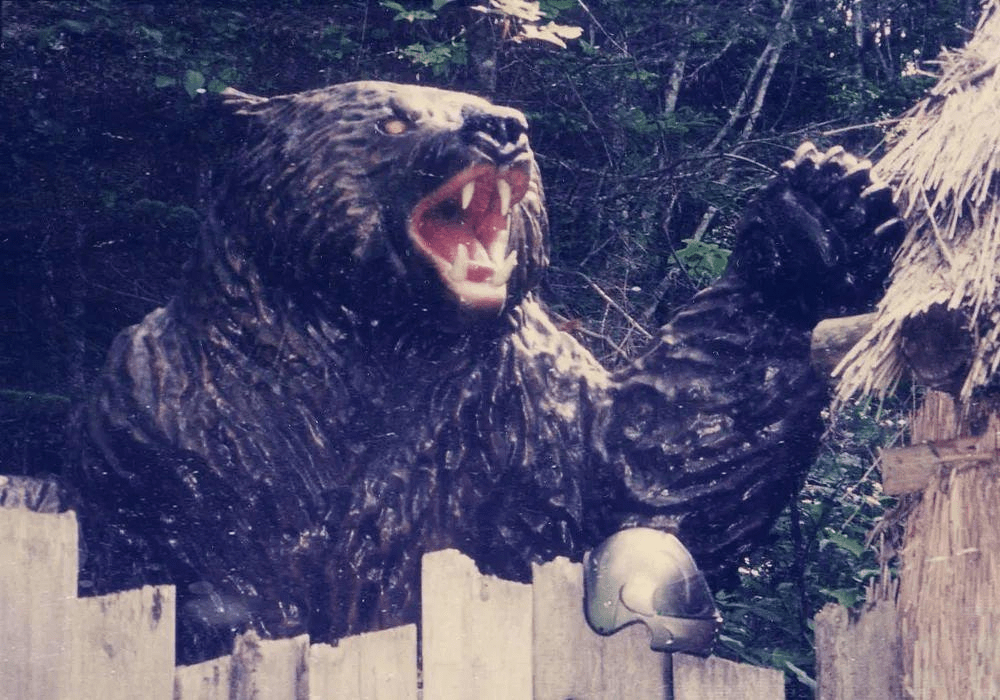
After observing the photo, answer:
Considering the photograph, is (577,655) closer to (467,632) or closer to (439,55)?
(467,632)

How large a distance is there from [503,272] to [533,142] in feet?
5.15

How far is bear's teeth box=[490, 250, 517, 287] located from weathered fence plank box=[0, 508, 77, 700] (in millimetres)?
904

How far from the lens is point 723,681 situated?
2.19 metres

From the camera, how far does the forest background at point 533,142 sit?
144 inches

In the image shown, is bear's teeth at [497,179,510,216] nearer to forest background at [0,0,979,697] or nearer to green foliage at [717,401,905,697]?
forest background at [0,0,979,697]

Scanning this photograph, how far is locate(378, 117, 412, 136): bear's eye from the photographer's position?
108 inches

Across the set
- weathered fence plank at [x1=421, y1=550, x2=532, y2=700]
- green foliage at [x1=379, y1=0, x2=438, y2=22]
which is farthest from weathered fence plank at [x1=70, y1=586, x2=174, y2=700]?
green foliage at [x1=379, y1=0, x2=438, y2=22]

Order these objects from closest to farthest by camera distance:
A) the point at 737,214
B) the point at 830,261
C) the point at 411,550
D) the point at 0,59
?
1. the point at 830,261
2. the point at 411,550
3. the point at 0,59
4. the point at 737,214

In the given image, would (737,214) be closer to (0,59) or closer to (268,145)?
(268,145)

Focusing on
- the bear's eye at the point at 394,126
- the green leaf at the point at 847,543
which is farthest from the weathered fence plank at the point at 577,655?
the green leaf at the point at 847,543

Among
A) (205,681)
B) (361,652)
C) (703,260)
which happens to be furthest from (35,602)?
(703,260)

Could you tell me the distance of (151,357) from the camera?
2783 mm

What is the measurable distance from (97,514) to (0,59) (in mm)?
1570

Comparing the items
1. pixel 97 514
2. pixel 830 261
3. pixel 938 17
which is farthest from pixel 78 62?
pixel 938 17
